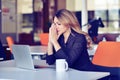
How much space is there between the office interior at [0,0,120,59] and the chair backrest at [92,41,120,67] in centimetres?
537

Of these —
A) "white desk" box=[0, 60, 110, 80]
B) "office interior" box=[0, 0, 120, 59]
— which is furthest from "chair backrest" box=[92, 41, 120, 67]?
"office interior" box=[0, 0, 120, 59]

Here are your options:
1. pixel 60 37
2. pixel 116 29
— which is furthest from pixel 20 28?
pixel 60 37

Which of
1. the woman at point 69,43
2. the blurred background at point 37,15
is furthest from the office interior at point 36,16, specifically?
the woman at point 69,43

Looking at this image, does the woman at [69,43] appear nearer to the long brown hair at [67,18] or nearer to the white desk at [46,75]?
the long brown hair at [67,18]

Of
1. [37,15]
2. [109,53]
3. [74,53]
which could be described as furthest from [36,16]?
[74,53]

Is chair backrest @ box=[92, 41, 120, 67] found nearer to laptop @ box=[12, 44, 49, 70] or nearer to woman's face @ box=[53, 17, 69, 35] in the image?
woman's face @ box=[53, 17, 69, 35]

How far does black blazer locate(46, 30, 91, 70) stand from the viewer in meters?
2.45

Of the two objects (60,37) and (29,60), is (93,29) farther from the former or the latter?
(29,60)

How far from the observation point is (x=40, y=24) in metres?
10.4

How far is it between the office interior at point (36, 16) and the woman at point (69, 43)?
626 cm

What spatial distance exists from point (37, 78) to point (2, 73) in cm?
37

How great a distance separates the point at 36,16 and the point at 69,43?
7908 mm

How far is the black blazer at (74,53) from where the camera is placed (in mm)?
2451

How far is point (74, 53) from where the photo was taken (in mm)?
2457
